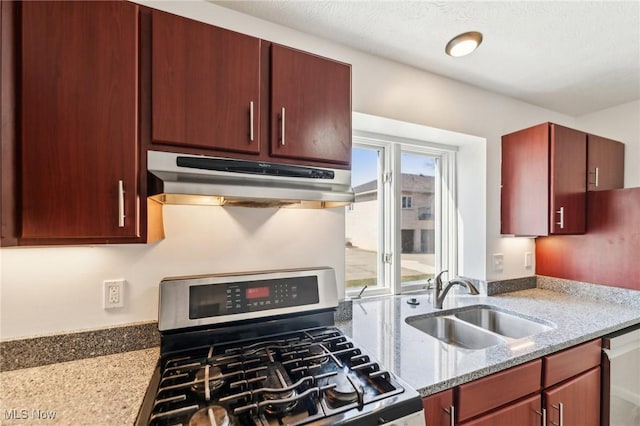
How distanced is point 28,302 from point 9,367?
8.5 inches

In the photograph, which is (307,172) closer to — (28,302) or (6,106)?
(6,106)

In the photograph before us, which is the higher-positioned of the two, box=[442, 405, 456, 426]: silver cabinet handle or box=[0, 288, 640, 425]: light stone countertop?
box=[0, 288, 640, 425]: light stone countertop

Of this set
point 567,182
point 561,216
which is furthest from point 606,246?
point 567,182

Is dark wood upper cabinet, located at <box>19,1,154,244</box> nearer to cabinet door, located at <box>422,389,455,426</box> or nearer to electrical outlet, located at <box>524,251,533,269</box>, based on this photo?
cabinet door, located at <box>422,389,455,426</box>

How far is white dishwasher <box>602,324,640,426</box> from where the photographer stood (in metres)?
1.45

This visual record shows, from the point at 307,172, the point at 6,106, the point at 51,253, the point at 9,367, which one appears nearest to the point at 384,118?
the point at 307,172

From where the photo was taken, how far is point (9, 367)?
997mm

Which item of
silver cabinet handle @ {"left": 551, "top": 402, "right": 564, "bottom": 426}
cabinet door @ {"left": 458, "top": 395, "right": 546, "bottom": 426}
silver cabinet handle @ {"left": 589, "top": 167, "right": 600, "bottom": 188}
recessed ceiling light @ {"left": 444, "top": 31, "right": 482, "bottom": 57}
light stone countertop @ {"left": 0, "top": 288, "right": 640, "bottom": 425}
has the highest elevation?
recessed ceiling light @ {"left": 444, "top": 31, "right": 482, "bottom": 57}

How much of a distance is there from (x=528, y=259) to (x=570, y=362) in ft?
3.61

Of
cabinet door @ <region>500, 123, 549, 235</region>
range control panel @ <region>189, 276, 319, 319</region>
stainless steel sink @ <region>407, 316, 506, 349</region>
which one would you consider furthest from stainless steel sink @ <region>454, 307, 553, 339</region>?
range control panel @ <region>189, 276, 319, 319</region>

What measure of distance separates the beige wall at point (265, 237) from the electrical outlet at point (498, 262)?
0.04 m

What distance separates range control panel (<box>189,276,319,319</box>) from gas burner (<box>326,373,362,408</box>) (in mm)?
425

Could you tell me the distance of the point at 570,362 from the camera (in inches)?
51.9

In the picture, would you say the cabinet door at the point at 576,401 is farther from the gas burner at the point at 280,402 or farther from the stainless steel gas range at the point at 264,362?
the gas burner at the point at 280,402
